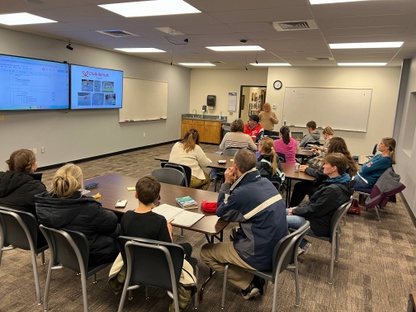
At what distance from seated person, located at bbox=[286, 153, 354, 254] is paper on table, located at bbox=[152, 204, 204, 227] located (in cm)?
104

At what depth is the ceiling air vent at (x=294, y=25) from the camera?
3.99 m

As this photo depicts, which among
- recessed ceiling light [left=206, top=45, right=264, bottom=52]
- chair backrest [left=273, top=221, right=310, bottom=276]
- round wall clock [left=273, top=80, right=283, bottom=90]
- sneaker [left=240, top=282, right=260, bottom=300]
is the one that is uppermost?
recessed ceiling light [left=206, top=45, right=264, bottom=52]

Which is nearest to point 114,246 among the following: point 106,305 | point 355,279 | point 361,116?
point 106,305

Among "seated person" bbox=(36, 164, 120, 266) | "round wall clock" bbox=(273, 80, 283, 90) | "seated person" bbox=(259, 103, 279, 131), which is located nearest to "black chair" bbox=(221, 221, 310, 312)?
"seated person" bbox=(36, 164, 120, 266)

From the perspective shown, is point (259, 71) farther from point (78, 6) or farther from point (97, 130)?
point (78, 6)

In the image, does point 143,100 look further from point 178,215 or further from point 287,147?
point 178,215

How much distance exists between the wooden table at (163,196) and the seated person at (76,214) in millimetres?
331

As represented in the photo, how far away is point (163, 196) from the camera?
9.40 feet

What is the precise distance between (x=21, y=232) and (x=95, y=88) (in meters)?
5.45

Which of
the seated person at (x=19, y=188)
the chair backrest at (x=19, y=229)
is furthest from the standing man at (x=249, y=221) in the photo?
the seated person at (x=19, y=188)

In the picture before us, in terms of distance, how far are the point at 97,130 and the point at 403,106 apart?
7.21m

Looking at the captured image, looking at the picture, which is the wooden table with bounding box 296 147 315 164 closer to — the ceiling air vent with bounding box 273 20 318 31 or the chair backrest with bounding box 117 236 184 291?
the ceiling air vent with bounding box 273 20 318 31

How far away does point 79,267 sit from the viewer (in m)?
2.06

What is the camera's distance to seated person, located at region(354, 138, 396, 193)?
14.4 feet
